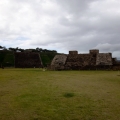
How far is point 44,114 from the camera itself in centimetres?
682

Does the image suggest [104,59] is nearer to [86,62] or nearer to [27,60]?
[86,62]

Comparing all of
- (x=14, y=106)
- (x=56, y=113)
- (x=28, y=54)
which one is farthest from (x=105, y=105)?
(x=28, y=54)

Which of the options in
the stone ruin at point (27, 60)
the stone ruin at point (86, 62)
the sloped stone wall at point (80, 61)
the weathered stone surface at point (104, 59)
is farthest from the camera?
the stone ruin at point (27, 60)

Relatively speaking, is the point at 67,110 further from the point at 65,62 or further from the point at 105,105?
the point at 65,62

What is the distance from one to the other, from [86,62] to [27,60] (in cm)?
2585

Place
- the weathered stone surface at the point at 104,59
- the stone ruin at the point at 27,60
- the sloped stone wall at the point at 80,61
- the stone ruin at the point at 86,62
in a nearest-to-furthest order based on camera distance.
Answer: the stone ruin at the point at 86,62 < the weathered stone surface at the point at 104,59 < the sloped stone wall at the point at 80,61 < the stone ruin at the point at 27,60

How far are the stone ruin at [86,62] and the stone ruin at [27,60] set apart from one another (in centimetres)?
1746

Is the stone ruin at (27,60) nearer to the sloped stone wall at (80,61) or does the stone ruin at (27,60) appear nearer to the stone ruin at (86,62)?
the stone ruin at (86,62)

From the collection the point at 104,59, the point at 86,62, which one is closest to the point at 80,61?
the point at 86,62

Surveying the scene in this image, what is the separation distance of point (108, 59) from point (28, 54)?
32.8m

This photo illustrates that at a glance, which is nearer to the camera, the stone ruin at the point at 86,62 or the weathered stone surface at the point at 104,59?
the stone ruin at the point at 86,62

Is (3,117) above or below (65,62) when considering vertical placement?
below

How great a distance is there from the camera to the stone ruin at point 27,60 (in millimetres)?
58250

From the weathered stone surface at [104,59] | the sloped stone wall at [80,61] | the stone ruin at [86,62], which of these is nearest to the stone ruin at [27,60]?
the stone ruin at [86,62]
